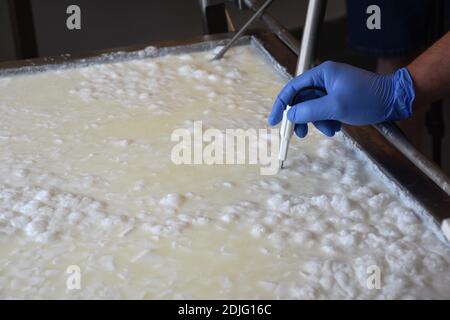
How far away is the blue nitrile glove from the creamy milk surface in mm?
81

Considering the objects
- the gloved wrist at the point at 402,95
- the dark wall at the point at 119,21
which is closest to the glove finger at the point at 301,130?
the gloved wrist at the point at 402,95

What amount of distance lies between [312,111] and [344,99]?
7 cm

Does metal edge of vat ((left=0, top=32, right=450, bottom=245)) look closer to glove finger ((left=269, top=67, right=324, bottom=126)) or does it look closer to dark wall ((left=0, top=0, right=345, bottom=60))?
glove finger ((left=269, top=67, right=324, bottom=126))

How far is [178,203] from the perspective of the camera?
4.10 feet

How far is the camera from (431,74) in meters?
1.42

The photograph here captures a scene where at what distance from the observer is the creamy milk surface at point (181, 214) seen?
107 centimetres

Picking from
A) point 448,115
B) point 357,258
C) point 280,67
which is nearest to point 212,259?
point 357,258

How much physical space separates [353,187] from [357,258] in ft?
0.69

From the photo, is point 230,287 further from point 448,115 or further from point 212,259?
point 448,115

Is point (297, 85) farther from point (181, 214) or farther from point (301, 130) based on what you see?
point (181, 214)

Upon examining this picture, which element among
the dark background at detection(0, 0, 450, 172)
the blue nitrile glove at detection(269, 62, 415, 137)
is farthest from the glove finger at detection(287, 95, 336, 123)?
the dark background at detection(0, 0, 450, 172)

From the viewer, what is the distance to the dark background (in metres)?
3.14
